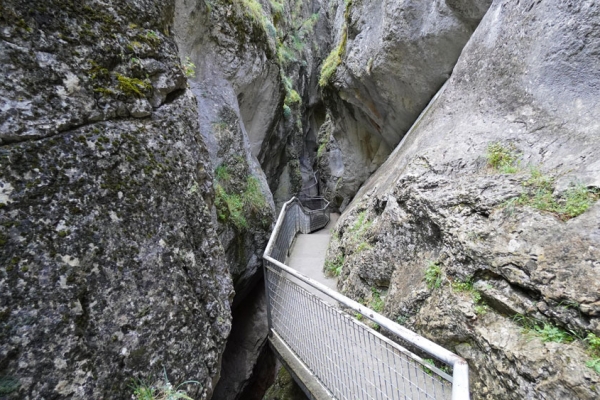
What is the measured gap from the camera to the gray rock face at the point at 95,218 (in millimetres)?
1577

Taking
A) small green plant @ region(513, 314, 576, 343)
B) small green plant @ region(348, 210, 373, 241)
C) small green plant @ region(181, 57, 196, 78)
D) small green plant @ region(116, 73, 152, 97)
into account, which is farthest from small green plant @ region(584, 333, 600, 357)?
small green plant @ region(181, 57, 196, 78)

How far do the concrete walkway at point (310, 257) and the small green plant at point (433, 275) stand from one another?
244 cm

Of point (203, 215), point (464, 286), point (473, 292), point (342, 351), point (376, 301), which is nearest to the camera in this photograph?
point (203, 215)

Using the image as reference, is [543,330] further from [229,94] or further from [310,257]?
[229,94]

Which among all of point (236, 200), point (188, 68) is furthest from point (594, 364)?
point (188, 68)

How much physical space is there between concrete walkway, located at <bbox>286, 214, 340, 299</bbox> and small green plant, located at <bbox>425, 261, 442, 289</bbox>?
2.44 metres

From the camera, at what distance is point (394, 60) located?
7.70m

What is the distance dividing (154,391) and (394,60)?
28.3 feet

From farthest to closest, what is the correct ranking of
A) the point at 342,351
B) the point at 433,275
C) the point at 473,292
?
the point at 433,275, the point at 473,292, the point at 342,351

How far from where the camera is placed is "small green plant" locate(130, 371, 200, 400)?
1856mm

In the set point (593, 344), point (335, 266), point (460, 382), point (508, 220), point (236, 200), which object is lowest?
point (335, 266)

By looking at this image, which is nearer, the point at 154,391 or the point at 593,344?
the point at 154,391

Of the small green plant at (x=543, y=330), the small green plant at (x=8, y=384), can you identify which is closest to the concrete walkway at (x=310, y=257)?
the small green plant at (x=543, y=330)

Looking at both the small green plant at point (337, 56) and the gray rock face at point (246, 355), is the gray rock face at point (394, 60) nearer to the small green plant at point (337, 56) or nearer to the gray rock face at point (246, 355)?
the small green plant at point (337, 56)
